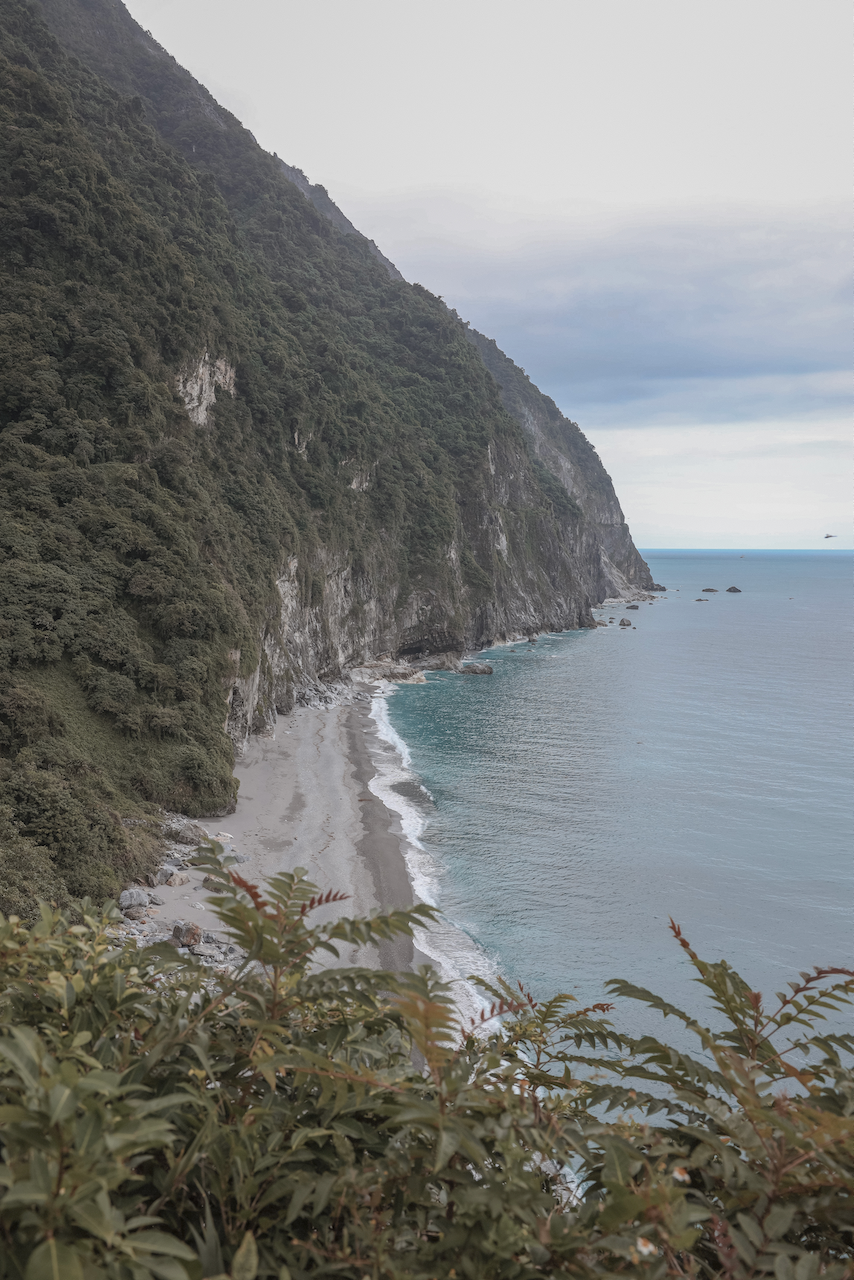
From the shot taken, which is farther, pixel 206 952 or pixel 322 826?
pixel 322 826

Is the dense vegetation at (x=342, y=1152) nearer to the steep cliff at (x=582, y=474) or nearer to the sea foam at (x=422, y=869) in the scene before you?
the sea foam at (x=422, y=869)

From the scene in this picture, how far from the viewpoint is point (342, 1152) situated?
2.02 metres

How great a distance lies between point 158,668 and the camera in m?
27.4

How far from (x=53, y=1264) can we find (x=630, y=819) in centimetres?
3384

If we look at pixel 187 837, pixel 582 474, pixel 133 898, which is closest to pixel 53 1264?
pixel 133 898

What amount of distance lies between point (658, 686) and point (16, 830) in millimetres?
57234

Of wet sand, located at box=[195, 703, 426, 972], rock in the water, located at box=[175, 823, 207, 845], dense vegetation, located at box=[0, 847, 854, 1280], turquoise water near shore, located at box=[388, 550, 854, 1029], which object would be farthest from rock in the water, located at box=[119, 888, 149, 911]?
dense vegetation, located at box=[0, 847, 854, 1280]

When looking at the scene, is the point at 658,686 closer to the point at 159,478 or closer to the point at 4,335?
the point at 159,478

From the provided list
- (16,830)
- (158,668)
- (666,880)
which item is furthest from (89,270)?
(666,880)

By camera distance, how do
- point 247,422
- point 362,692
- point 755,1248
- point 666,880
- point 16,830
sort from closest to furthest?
point 755,1248 → point 16,830 → point 666,880 → point 247,422 → point 362,692

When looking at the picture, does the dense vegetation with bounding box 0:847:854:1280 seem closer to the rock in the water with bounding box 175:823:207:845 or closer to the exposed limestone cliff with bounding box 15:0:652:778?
the rock in the water with bounding box 175:823:207:845

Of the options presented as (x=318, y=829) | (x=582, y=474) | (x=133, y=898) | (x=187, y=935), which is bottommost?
(x=318, y=829)

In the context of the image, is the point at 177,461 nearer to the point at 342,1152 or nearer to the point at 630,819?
the point at 630,819

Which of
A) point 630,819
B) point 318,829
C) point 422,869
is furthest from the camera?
point 630,819
